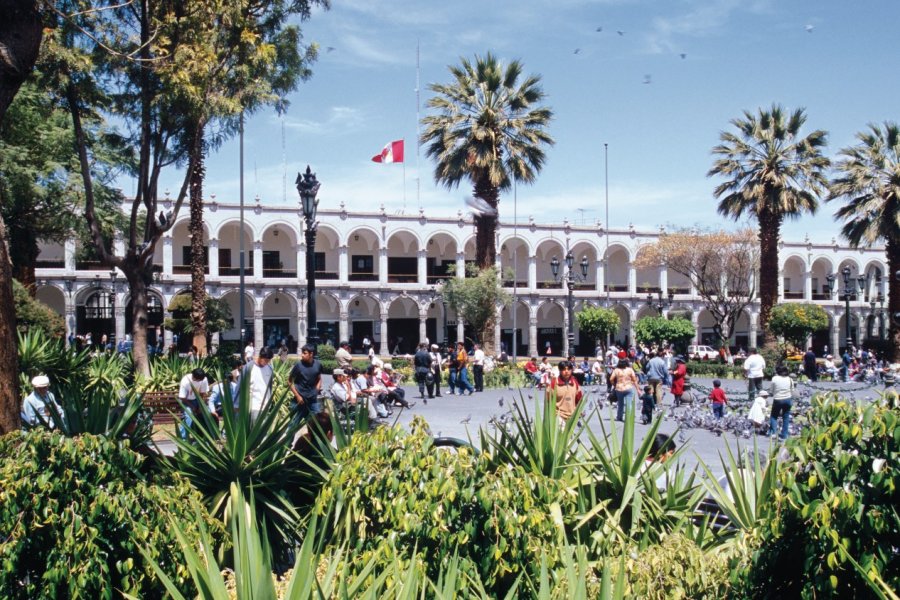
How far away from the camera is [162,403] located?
13031 millimetres

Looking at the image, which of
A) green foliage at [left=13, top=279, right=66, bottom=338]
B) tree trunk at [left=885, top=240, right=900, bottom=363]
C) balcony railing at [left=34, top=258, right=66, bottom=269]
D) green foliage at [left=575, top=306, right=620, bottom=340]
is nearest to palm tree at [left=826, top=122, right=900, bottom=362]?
tree trunk at [left=885, top=240, right=900, bottom=363]

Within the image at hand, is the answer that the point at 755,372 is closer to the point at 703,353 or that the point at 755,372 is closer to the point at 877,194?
the point at 877,194

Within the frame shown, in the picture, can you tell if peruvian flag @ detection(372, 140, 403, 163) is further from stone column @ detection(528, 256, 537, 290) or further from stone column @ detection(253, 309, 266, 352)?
stone column @ detection(528, 256, 537, 290)

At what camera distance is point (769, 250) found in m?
26.8

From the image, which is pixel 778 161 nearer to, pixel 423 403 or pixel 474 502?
pixel 423 403

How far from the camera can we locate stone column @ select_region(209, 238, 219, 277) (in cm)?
3866

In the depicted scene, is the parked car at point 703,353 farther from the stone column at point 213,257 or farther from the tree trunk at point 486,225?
the stone column at point 213,257

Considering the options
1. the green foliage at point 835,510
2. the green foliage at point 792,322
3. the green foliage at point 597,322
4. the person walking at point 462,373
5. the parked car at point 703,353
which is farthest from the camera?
the parked car at point 703,353

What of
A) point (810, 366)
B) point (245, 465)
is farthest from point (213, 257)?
point (245, 465)

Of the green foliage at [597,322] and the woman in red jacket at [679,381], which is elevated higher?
the green foliage at [597,322]

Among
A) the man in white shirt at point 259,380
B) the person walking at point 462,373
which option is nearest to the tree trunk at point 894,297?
the person walking at point 462,373

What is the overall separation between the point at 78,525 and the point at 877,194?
2853 cm

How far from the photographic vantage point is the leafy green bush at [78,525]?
376cm

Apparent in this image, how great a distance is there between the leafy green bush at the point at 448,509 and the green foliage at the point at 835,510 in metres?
1.03
